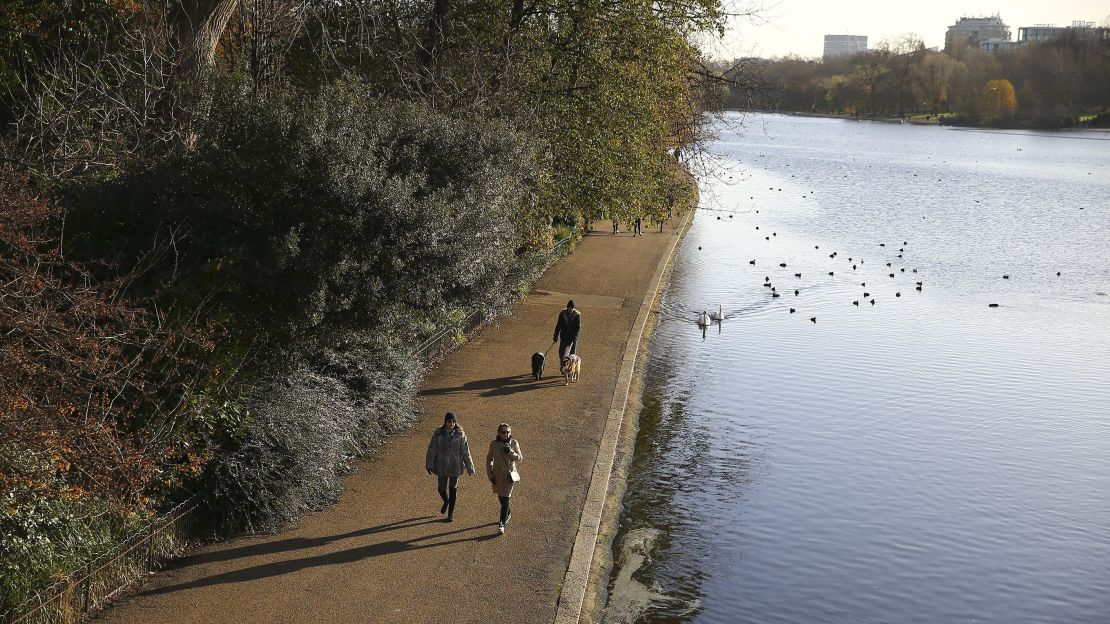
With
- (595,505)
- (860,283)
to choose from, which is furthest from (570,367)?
(860,283)

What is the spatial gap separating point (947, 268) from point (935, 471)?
23.0 metres

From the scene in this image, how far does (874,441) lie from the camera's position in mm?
19266

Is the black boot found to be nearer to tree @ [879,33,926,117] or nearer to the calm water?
the calm water

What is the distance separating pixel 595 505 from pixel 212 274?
205 inches

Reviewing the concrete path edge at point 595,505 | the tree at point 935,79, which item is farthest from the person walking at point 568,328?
the tree at point 935,79

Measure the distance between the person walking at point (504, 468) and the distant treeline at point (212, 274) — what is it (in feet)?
6.30

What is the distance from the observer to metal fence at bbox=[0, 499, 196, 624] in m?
8.88

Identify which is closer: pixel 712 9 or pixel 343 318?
pixel 343 318

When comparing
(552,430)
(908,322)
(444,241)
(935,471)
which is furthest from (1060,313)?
(444,241)

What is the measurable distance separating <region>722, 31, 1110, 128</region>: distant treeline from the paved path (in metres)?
111

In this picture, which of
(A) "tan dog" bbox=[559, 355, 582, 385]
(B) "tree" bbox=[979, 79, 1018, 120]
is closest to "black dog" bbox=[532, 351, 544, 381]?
(A) "tan dog" bbox=[559, 355, 582, 385]

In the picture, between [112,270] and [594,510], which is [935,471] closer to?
[594,510]

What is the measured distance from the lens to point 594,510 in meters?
13.2

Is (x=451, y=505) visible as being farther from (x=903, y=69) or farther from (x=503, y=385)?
(x=903, y=69)
